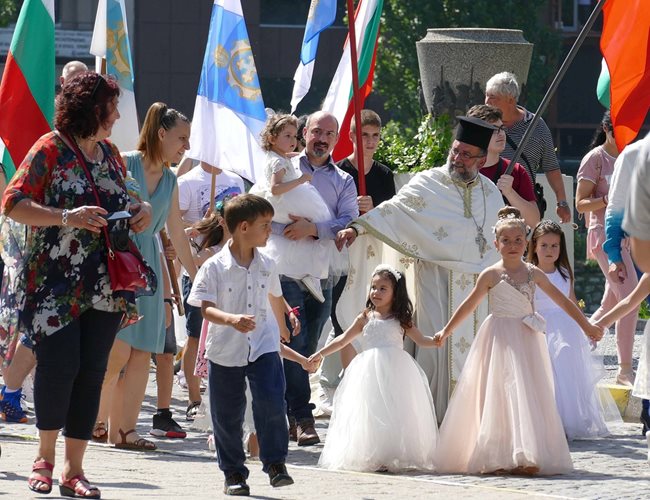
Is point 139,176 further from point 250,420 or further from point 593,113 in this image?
point 593,113

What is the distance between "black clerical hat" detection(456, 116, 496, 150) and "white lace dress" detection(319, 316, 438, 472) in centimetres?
124

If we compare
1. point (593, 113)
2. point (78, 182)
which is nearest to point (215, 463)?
point (78, 182)

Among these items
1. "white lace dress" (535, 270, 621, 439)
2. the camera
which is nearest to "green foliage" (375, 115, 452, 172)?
"white lace dress" (535, 270, 621, 439)

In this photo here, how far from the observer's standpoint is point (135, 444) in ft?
28.5

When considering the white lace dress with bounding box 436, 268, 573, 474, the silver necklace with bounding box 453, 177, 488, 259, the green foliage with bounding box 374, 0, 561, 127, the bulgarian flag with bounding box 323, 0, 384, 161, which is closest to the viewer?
the white lace dress with bounding box 436, 268, 573, 474

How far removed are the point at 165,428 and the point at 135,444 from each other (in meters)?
0.72

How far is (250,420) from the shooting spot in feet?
27.2

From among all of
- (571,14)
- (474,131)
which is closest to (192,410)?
(474,131)

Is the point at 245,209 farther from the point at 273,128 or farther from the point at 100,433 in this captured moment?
the point at 100,433

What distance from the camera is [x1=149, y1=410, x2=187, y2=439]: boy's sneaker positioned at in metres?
9.35

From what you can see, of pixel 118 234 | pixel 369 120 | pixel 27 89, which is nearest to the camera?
pixel 118 234

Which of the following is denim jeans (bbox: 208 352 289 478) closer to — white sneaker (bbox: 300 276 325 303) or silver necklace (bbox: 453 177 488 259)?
white sneaker (bbox: 300 276 325 303)

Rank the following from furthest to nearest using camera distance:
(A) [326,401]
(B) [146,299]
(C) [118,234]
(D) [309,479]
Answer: (A) [326,401], (B) [146,299], (D) [309,479], (C) [118,234]

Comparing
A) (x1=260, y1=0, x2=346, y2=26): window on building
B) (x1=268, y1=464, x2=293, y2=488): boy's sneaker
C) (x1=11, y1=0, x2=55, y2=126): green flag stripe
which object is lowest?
(x1=268, y1=464, x2=293, y2=488): boy's sneaker
